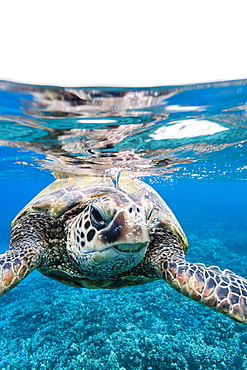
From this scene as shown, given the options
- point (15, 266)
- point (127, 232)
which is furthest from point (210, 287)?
point (15, 266)

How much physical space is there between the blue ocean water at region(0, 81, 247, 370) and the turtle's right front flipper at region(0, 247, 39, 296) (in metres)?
2.72

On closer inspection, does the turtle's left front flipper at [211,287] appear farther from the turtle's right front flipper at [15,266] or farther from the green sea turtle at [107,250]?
the turtle's right front flipper at [15,266]

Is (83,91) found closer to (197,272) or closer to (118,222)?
(118,222)

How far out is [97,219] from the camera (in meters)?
2.55

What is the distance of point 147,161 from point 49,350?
712 cm

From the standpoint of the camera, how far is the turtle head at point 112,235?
2.28 meters

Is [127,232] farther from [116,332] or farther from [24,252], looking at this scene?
[116,332]

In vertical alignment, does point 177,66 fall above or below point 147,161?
above

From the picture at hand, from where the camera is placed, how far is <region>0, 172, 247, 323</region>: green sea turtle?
2391 mm

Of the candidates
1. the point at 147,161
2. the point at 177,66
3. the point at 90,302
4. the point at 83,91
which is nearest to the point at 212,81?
the point at 177,66

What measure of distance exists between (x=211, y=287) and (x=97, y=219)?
1529 millimetres

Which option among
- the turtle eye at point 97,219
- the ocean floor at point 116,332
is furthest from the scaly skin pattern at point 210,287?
the ocean floor at point 116,332

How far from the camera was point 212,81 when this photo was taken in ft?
13.0

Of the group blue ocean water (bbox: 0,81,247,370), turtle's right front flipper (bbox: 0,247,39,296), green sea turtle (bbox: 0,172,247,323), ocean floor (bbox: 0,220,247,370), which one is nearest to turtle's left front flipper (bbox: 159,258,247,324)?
green sea turtle (bbox: 0,172,247,323)
